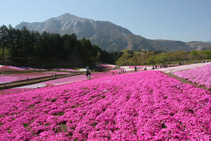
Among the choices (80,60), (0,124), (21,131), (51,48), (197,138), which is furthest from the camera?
(80,60)

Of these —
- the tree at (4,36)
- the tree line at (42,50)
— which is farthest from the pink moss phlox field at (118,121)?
the tree at (4,36)

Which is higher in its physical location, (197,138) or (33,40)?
(33,40)

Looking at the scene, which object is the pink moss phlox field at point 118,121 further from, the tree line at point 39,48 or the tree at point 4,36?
the tree at point 4,36

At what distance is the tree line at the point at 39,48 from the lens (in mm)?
64562

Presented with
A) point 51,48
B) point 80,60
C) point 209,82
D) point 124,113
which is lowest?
point 124,113

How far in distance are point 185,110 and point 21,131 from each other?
38.8 feet

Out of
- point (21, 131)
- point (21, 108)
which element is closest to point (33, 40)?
point (21, 108)

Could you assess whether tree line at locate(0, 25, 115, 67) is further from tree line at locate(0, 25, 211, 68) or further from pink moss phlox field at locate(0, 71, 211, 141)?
pink moss phlox field at locate(0, 71, 211, 141)

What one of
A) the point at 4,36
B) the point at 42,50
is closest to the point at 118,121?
the point at 42,50

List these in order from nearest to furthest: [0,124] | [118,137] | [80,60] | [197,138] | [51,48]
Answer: [197,138], [118,137], [0,124], [51,48], [80,60]

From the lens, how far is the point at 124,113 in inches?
381

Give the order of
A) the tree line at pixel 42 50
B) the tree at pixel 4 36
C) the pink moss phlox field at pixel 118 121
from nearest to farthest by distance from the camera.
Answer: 1. the pink moss phlox field at pixel 118 121
2. the tree at pixel 4 36
3. the tree line at pixel 42 50

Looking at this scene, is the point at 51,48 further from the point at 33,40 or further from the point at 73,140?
the point at 73,140

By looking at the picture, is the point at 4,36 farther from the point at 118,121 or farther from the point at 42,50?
the point at 118,121
